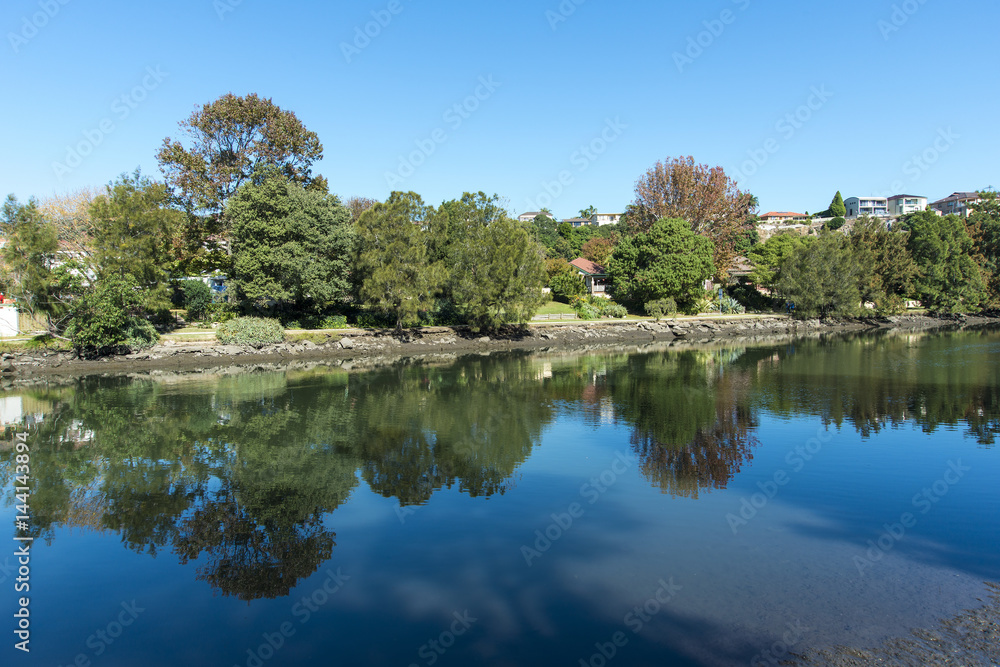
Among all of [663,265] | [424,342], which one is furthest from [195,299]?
[663,265]

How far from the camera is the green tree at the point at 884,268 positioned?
208 feet

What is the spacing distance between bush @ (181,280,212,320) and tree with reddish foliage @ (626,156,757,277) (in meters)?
43.1

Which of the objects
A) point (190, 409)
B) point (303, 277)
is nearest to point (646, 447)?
point (190, 409)

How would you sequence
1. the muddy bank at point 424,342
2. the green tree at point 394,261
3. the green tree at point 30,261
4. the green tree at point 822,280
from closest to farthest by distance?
the green tree at point 30,261, the muddy bank at point 424,342, the green tree at point 394,261, the green tree at point 822,280

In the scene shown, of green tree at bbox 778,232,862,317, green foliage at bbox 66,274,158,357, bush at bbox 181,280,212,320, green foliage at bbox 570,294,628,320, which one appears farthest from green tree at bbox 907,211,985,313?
green foliage at bbox 66,274,158,357

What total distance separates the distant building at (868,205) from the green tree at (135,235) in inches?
5737

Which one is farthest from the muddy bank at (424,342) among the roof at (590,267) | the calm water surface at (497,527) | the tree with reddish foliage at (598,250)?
the tree with reddish foliage at (598,250)

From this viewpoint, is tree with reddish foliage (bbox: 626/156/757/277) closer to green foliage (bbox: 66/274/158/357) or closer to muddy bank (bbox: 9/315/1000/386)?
muddy bank (bbox: 9/315/1000/386)

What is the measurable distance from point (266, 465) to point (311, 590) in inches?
297

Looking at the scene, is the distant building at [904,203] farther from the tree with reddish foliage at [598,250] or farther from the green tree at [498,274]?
the green tree at [498,274]

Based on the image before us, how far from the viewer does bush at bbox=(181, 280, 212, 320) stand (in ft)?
137

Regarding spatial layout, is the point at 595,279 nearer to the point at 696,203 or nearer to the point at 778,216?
the point at 696,203

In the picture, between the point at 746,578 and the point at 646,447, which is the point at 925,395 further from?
the point at 746,578

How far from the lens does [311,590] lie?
9.95 metres
